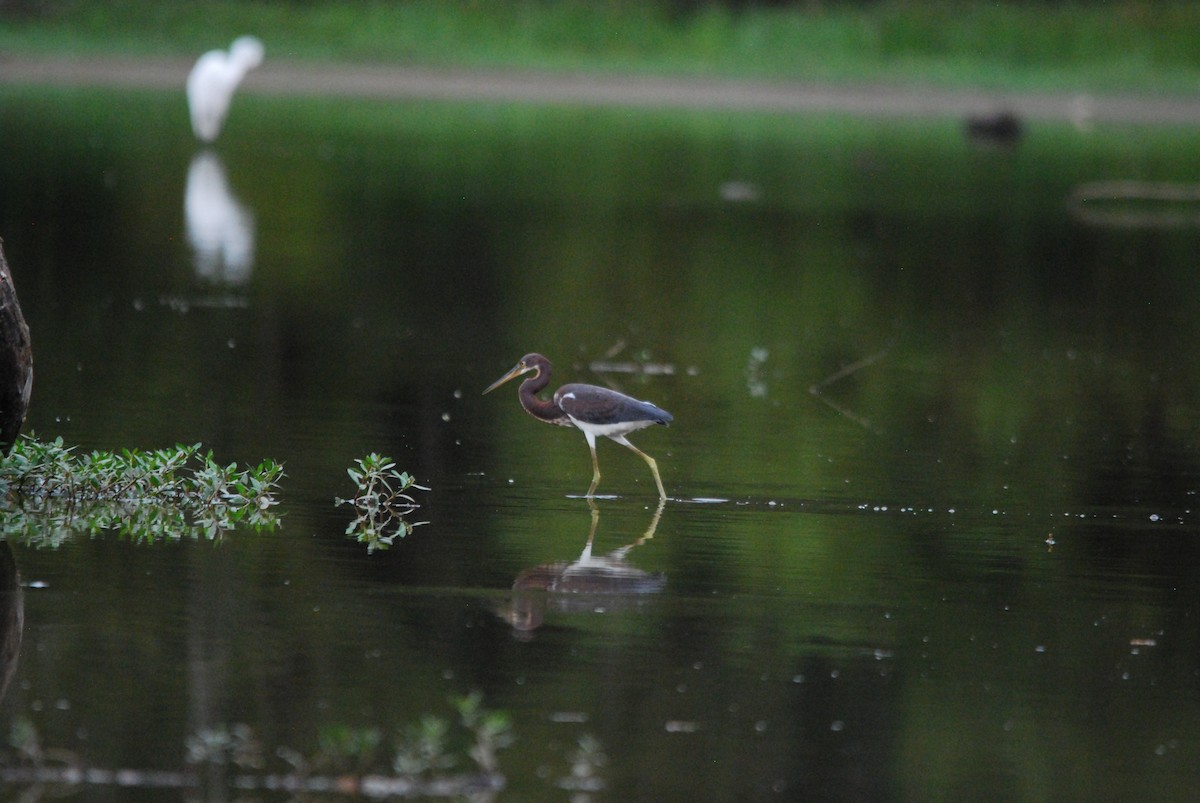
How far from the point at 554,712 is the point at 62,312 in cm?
1064

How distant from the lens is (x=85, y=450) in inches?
432

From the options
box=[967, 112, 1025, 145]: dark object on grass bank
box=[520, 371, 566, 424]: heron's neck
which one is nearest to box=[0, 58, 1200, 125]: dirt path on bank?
box=[967, 112, 1025, 145]: dark object on grass bank

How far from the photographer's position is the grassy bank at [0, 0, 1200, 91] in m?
53.6

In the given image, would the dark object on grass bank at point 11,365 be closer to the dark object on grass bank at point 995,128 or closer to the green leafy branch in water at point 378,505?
the green leafy branch in water at point 378,505

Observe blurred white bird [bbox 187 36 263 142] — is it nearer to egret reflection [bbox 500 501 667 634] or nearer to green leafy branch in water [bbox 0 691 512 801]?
egret reflection [bbox 500 501 667 634]

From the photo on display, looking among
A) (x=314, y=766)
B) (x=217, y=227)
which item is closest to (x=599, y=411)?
(x=314, y=766)

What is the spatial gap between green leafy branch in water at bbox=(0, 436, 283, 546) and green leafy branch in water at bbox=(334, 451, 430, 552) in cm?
37

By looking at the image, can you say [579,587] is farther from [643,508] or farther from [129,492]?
[129,492]

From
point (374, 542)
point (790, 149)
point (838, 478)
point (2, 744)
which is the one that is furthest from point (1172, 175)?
point (2, 744)

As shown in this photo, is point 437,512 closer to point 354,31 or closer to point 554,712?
point 554,712

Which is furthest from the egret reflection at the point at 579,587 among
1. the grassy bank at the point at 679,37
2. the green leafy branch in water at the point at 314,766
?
the grassy bank at the point at 679,37

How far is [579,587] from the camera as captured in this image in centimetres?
857

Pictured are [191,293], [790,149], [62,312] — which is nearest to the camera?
[62,312]

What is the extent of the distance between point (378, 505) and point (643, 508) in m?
1.29
